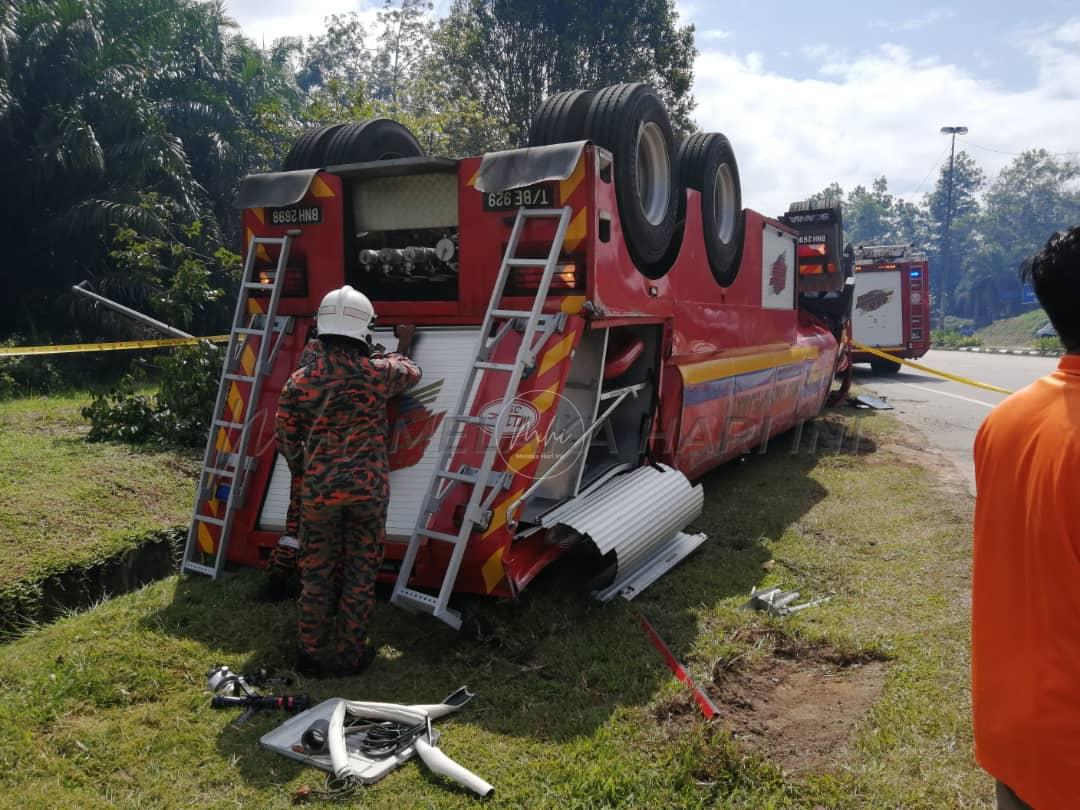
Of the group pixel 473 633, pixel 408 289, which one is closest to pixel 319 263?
pixel 408 289

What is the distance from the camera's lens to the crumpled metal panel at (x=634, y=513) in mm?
4395

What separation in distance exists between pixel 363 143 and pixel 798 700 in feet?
14.7

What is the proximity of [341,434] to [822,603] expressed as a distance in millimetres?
2835

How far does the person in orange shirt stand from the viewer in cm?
154

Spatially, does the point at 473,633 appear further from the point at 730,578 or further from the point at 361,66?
the point at 361,66

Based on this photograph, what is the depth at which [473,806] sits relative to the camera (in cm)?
283

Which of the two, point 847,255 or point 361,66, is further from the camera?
point 361,66

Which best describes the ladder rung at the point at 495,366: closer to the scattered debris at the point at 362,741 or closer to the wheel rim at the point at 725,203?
the scattered debris at the point at 362,741

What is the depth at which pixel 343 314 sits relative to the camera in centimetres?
395

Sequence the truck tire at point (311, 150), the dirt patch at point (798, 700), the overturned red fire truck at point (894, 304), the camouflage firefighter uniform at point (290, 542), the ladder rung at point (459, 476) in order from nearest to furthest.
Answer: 1. the dirt patch at point (798, 700)
2. the ladder rung at point (459, 476)
3. the camouflage firefighter uniform at point (290, 542)
4. the truck tire at point (311, 150)
5. the overturned red fire truck at point (894, 304)

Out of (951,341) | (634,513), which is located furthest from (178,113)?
(951,341)

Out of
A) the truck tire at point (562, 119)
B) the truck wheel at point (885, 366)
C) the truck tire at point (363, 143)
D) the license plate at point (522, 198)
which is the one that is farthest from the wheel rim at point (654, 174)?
the truck wheel at point (885, 366)

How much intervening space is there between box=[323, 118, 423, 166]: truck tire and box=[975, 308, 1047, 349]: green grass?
44730 millimetres

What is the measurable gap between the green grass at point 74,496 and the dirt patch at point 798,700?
12.4 ft
